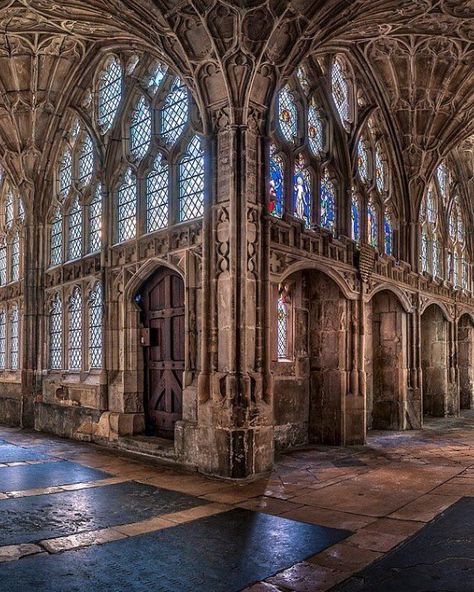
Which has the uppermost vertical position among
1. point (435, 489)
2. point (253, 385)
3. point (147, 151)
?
point (147, 151)

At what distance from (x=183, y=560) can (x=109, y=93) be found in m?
10.7

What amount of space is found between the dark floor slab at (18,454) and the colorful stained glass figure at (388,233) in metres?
9.02

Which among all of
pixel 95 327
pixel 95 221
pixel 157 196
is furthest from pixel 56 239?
pixel 157 196

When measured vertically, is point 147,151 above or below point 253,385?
above

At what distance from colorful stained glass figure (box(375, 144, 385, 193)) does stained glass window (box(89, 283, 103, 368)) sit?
714 centimetres

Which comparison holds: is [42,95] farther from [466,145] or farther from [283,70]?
[466,145]

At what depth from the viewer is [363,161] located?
13.8 metres

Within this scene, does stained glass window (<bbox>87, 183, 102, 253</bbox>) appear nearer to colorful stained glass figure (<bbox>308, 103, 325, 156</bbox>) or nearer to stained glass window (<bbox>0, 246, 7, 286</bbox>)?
colorful stained glass figure (<bbox>308, 103, 325, 156</bbox>)

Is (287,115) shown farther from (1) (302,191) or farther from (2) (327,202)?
(2) (327,202)

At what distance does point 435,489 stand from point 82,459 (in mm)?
5771

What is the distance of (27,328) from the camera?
1467 centimetres

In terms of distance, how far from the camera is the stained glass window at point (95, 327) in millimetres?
12312

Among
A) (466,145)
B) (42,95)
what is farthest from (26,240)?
(466,145)

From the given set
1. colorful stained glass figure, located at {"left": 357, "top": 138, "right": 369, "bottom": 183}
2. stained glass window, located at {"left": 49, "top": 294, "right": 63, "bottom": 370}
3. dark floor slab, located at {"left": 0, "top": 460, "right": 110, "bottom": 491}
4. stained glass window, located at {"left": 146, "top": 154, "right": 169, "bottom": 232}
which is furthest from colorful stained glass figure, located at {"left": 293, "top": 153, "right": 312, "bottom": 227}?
stained glass window, located at {"left": 49, "top": 294, "right": 63, "bottom": 370}
